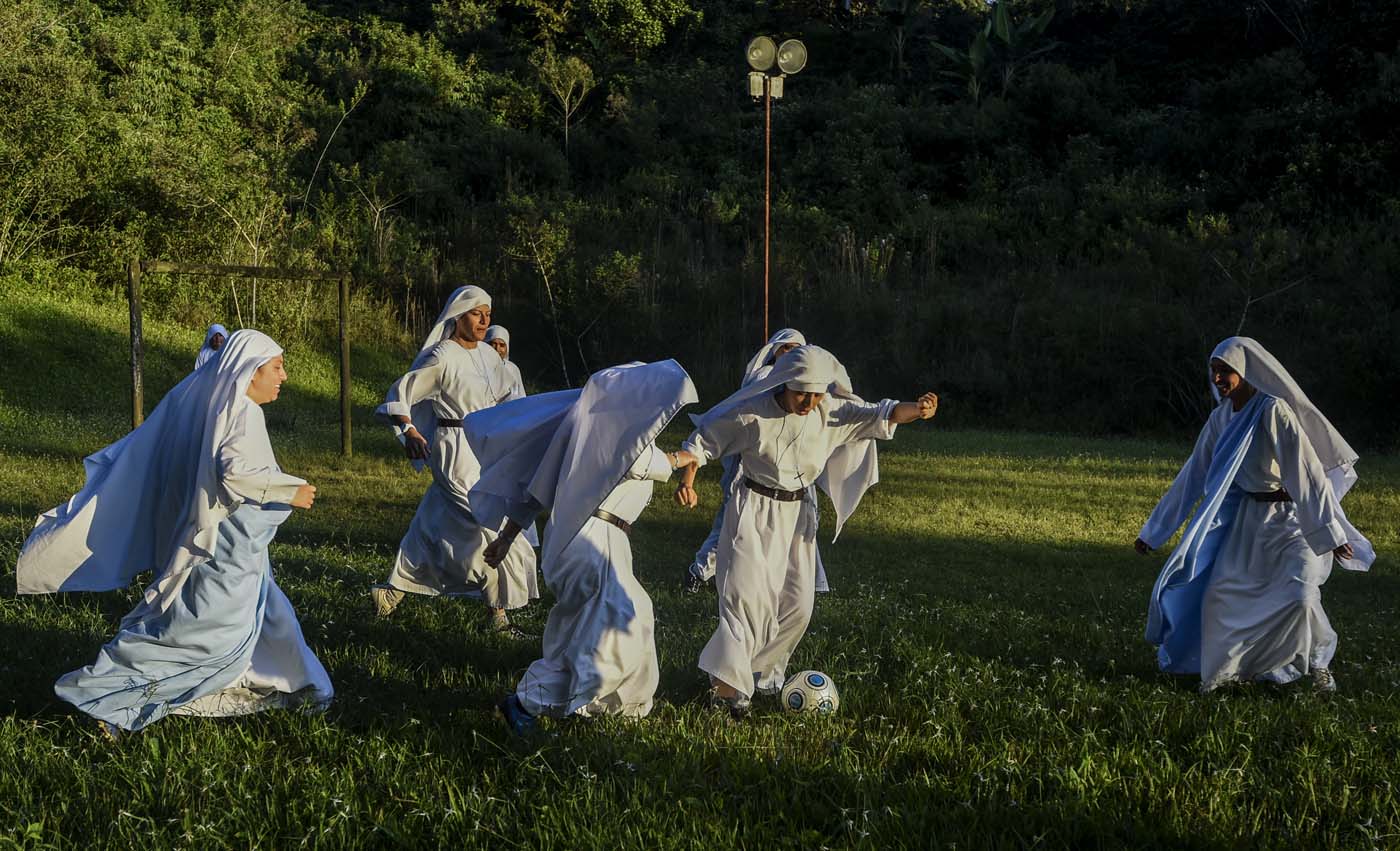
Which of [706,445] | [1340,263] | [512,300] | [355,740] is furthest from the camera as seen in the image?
[512,300]

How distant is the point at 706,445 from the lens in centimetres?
690

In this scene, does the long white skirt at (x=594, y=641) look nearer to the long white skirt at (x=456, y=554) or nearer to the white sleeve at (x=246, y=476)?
the white sleeve at (x=246, y=476)

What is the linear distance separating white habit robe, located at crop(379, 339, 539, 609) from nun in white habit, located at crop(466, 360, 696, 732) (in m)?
2.27

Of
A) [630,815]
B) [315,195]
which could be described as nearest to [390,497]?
[630,815]

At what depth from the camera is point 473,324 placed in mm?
8836

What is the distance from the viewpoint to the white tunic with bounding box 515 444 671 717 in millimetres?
5832

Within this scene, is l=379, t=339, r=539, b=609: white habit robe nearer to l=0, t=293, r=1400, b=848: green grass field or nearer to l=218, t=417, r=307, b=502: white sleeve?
l=0, t=293, r=1400, b=848: green grass field

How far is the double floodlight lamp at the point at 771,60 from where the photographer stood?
1847cm

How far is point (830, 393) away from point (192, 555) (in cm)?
341

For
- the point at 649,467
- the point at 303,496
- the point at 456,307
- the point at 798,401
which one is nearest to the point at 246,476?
the point at 303,496

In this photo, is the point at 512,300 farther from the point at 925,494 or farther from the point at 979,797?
the point at 979,797

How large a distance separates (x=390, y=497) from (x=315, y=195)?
61.5ft

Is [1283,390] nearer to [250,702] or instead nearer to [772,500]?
[772,500]

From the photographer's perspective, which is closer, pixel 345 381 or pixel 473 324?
pixel 473 324
